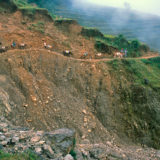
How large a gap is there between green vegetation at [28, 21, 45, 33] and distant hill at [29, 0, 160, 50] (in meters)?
16.3

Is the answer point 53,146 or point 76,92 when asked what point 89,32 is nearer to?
point 76,92

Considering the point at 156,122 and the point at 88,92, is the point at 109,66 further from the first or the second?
the point at 156,122

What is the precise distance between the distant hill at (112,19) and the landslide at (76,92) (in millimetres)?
18183

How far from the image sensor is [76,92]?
57.0ft

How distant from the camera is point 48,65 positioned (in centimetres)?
1791

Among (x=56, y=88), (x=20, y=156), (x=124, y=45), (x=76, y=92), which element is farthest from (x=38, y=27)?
(x=20, y=156)

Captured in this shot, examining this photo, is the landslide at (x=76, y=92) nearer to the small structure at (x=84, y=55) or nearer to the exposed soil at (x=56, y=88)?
the exposed soil at (x=56, y=88)

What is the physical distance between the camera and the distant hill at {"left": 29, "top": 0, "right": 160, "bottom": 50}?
36531 mm

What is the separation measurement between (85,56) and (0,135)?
13.3m

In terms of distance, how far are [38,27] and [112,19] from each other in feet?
78.5

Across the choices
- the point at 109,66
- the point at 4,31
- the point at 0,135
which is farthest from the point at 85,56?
the point at 0,135

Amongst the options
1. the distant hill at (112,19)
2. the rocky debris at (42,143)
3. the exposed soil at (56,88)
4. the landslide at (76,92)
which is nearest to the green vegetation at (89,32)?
the exposed soil at (56,88)

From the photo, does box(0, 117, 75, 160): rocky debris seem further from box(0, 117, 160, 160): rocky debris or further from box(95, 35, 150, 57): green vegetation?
box(95, 35, 150, 57): green vegetation

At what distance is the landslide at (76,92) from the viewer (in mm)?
15094
